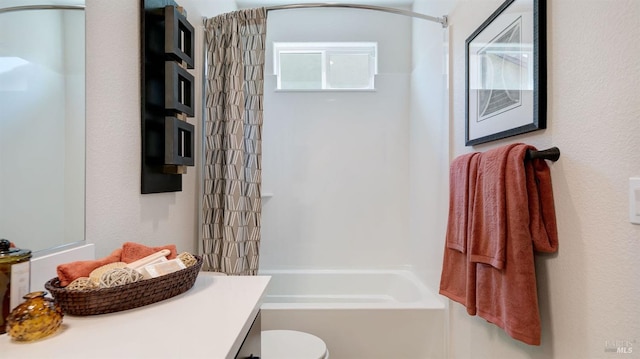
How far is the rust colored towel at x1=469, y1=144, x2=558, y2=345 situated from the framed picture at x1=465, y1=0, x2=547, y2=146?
0.17 meters

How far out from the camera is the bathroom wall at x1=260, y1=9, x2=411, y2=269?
2.73 meters

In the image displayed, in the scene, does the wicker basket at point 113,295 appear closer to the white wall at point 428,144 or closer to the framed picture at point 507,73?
the framed picture at point 507,73

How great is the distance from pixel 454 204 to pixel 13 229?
152cm

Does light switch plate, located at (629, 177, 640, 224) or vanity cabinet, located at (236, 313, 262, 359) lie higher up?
light switch plate, located at (629, 177, 640, 224)

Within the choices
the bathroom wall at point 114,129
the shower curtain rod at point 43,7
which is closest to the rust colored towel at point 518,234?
the bathroom wall at point 114,129

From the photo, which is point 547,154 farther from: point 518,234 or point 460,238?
point 460,238

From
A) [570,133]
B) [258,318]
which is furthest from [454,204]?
[258,318]

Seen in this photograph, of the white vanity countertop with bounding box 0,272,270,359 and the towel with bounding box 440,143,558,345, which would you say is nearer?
the white vanity countertop with bounding box 0,272,270,359

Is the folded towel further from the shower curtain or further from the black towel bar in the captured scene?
the shower curtain

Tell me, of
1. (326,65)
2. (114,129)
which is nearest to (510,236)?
(114,129)

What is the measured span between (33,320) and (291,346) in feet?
3.54

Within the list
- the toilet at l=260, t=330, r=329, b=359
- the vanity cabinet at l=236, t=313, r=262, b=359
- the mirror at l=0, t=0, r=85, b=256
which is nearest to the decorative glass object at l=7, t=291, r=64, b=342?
the mirror at l=0, t=0, r=85, b=256

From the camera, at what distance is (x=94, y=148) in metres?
1.04

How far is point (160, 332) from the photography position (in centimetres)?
65
